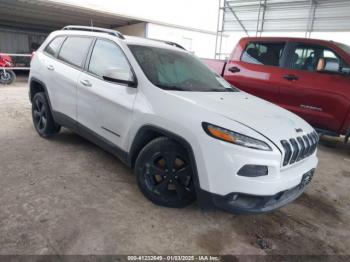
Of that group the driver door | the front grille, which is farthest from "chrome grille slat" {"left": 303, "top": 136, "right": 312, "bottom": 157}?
the driver door

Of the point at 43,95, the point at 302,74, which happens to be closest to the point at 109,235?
the point at 43,95

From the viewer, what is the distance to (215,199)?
235cm

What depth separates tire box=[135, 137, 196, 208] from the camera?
2621 millimetres

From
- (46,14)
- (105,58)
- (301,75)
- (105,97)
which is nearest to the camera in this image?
(105,97)

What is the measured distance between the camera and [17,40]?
2459 centimetres

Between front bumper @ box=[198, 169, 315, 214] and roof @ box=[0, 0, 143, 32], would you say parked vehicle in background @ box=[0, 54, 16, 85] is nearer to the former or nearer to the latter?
roof @ box=[0, 0, 143, 32]

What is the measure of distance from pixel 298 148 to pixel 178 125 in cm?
107

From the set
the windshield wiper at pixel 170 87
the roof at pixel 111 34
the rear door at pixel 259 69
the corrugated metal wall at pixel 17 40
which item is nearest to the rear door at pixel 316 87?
the rear door at pixel 259 69

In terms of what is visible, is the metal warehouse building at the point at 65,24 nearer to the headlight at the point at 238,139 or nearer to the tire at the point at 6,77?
the tire at the point at 6,77

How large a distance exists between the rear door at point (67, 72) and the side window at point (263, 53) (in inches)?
131

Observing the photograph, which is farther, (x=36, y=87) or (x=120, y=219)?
(x=36, y=87)

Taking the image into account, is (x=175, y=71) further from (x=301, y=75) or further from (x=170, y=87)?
(x=301, y=75)

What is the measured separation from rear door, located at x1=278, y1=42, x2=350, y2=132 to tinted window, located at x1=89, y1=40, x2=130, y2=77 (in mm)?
3276

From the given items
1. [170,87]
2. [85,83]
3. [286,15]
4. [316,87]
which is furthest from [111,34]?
[286,15]
